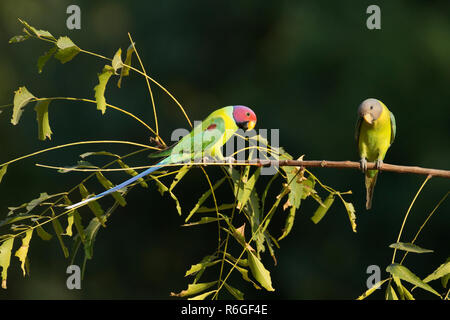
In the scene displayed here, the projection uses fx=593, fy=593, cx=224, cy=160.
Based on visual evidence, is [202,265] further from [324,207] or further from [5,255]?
[5,255]

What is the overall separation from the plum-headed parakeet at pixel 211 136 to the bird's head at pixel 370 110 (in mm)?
514

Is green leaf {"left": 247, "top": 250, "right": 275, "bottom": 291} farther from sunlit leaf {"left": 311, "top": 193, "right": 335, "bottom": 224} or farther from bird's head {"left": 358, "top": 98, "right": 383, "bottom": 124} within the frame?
bird's head {"left": 358, "top": 98, "right": 383, "bottom": 124}

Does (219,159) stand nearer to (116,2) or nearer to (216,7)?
(216,7)

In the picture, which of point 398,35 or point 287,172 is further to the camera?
point 398,35

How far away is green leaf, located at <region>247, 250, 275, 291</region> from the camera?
156cm

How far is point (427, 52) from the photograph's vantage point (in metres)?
4.58

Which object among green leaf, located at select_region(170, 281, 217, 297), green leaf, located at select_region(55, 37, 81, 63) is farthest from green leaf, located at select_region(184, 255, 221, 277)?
green leaf, located at select_region(55, 37, 81, 63)

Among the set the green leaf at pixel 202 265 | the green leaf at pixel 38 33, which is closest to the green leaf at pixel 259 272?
the green leaf at pixel 202 265

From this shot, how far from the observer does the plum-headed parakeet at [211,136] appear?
1.93m

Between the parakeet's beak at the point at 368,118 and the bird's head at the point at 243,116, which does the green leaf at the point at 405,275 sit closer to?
the bird's head at the point at 243,116

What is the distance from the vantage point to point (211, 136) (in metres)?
2.08

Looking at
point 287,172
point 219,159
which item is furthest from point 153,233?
point 287,172

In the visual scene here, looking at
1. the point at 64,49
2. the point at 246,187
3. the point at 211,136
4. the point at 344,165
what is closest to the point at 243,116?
the point at 211,136

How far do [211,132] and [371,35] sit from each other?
3.08 metres
